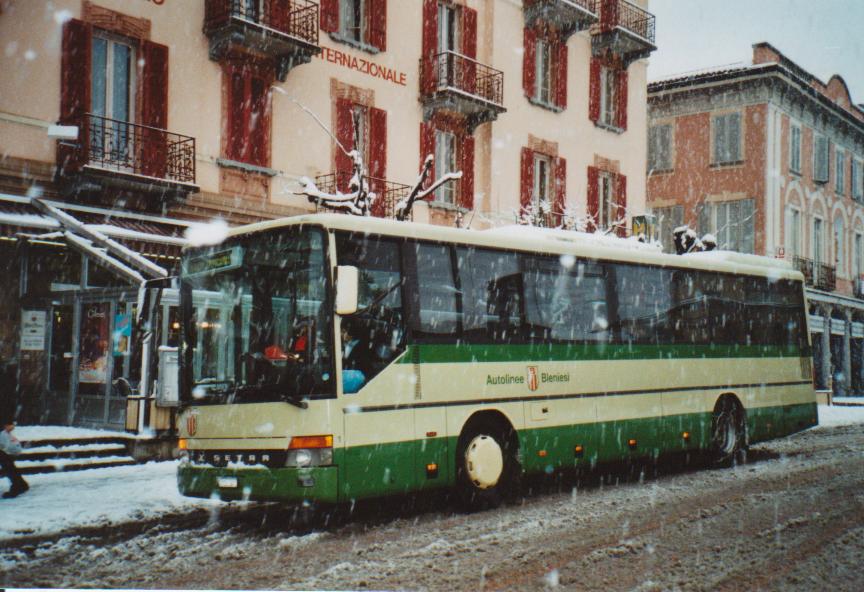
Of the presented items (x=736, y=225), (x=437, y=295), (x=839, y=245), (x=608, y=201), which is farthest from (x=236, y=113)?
(x=736, y=225)

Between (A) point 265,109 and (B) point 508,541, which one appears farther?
(A) point 265,109

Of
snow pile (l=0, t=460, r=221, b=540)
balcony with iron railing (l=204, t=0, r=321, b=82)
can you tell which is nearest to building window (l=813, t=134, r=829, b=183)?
balcony with iron railing (l=204, t=0, r=321, b=82)

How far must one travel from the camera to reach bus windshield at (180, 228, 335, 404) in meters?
8.34

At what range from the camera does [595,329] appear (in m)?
11.2

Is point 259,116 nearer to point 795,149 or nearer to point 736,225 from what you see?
point 736,225

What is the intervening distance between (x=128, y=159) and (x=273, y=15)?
12.8ft

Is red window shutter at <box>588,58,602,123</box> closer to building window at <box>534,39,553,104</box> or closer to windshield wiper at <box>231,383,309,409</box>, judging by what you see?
building window at <box>534,39,553,104</box>

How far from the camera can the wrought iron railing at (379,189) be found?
18312 mm

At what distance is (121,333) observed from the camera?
1509 centimetres

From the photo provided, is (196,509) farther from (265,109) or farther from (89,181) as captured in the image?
(265,109)

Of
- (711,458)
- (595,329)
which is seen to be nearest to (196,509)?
(595,329)

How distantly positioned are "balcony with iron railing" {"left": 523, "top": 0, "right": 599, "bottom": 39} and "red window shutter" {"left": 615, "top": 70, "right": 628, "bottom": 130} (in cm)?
237

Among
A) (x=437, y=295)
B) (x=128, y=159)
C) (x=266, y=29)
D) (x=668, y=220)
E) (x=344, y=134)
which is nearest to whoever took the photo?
(x=437, y=295)

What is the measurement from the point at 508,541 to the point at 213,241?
3.93 m
